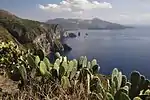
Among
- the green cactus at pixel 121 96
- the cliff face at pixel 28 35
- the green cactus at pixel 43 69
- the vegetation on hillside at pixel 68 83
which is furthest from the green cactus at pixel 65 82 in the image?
the cliff face at pixel 28 35

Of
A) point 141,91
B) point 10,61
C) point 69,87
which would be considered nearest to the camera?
point 141,91

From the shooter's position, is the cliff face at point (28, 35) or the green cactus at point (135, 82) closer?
the green cactus at point (135, 82)

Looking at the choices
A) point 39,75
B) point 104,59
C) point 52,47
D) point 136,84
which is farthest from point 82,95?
point 52,47

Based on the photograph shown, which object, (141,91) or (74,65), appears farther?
(74,65)

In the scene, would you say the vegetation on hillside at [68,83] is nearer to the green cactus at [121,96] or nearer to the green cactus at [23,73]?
the green cactus at [23,73]

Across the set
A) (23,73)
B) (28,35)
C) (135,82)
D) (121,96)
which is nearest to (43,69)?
(23,73)

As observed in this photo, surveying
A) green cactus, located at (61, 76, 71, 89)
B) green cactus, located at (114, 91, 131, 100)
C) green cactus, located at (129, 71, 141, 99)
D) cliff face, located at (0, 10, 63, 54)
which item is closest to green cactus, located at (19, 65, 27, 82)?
green cactus, located at (61, 76, 71, 89)

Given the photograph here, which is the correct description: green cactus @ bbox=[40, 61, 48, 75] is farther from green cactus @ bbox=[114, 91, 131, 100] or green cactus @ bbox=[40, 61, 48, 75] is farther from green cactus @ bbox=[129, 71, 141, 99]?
green cactus @ bbox=[114, 91, 131, 100]

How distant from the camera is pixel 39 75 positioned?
6129 millimetres

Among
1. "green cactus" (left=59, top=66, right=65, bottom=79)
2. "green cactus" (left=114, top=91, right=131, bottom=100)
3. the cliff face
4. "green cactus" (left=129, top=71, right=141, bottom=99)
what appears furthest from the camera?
the cliff face

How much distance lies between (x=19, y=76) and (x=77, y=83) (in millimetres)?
1223

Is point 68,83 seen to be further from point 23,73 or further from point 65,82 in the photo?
point 23,73

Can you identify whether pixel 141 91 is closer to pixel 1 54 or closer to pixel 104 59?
pixel 1 54

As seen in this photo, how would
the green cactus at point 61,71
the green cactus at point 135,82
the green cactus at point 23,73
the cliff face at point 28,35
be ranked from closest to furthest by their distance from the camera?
1. the green cactus at point 135,82
2. the green cactus at point 61,71
3. the green cactus at point 23,73
4. the cliff face at point 28,35
